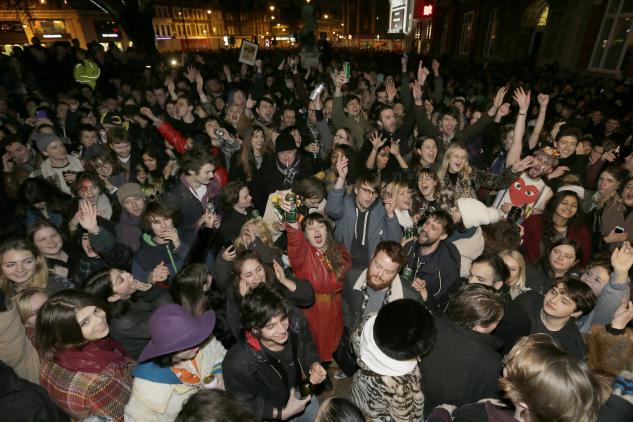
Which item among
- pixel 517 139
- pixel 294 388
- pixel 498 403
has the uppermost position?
pixel 517 139

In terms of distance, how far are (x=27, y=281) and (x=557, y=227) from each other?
16.9ft

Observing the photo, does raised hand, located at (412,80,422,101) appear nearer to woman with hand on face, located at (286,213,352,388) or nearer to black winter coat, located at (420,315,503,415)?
woman with hand on face, located at (286,213,352,388)

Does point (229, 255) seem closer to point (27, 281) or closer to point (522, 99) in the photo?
point (27, 281)

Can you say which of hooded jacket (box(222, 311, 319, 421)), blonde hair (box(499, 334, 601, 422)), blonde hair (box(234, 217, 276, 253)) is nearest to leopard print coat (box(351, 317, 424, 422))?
blonde hair (box(499, 334, 601, 422))

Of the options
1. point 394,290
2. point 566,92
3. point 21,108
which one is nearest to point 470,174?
point 394,290

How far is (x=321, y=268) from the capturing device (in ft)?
10.0

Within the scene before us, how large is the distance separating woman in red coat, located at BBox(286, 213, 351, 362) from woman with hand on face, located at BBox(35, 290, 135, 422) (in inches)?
59.6

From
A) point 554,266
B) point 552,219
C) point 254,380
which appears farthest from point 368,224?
point 552,219

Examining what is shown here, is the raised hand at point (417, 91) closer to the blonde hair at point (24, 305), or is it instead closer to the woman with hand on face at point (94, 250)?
the woman with hand on face at point (94, 250)

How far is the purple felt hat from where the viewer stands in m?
1.93

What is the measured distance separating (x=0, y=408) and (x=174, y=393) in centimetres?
83

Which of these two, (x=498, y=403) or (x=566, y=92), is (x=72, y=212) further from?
(x=566, y=92)

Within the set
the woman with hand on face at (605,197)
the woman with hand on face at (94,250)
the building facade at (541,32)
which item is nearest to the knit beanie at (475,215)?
the woman with hand on face at (605,197)

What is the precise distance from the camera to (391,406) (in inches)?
73.3
